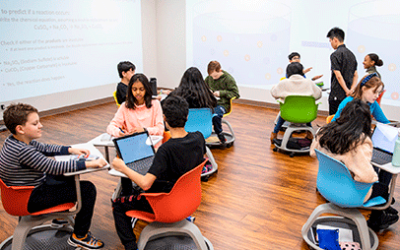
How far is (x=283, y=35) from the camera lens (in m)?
7.05

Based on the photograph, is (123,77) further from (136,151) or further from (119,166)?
(119,166)

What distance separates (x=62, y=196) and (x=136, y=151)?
619mm

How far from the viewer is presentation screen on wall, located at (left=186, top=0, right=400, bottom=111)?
241 inches

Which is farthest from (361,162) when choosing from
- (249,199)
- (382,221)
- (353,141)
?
(249,199)

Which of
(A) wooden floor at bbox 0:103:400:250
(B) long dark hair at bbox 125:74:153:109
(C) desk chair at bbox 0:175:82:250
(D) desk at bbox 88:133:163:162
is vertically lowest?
(A) wooden floor at bbox 0:103:400:250

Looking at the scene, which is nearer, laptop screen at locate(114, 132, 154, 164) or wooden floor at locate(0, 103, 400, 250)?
laptop screen at locate(114, 132, 154, 164)

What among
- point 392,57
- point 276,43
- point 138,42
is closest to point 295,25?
point 276,43

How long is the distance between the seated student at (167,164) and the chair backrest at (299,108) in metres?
2.45

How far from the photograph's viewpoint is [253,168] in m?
4.48

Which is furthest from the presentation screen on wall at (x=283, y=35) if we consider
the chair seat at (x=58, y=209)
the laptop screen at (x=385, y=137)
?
the chair seat at (x=58, y=209)

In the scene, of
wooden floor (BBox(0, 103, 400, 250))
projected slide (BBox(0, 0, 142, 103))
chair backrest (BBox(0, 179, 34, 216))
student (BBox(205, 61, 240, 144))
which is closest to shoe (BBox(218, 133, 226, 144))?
student (BBox(205, 61, 240, 144))

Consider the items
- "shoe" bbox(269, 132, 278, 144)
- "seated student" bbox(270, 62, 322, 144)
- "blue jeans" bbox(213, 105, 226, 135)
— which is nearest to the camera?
"seated student" bbox(270, 62, 322, 144)

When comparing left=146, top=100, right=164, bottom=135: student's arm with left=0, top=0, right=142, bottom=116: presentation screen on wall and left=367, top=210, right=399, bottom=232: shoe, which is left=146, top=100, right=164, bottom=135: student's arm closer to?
left=367, top=210, right=399, bottom=232: shoe

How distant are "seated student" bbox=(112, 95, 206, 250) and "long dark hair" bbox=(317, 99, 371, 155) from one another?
0.95 m
